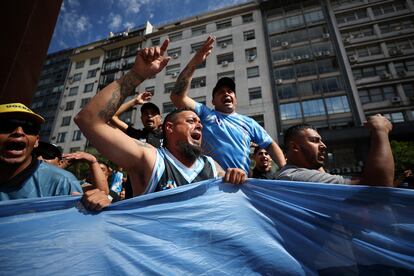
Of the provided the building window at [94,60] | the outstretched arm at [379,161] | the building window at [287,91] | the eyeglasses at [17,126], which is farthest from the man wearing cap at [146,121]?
the building window at [94,60]

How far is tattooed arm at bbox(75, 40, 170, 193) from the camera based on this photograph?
1602mm

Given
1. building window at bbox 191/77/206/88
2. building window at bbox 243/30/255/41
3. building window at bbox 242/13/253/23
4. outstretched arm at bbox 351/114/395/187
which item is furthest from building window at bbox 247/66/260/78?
outstretched arm at bbox 351/114/395/187

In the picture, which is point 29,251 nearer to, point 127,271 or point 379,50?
point 127,271

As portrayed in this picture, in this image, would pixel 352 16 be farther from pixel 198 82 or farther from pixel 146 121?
pixel 146 121

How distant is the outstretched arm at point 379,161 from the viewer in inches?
62.1

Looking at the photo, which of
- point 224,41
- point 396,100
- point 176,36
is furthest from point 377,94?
point 176,36

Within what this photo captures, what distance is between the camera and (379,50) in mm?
25406

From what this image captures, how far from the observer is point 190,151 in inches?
80.8

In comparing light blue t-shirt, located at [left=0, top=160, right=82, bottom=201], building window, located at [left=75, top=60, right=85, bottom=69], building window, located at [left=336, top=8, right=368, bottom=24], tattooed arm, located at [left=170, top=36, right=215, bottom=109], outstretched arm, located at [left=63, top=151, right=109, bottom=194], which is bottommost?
light blue t-shirt, located at [left=0, top=160, right=82, bottom=201]

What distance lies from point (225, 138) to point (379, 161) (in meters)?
1.49

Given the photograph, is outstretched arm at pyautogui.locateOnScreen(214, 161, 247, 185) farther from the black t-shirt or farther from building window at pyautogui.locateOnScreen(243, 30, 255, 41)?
building window at pyautogui.locateOnScreen(243, 30, 255, 41)

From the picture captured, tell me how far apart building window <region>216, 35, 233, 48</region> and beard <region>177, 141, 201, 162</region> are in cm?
2821

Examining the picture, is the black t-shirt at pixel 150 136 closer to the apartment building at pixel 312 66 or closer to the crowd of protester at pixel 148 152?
the crowd of protester at pixel 148 152

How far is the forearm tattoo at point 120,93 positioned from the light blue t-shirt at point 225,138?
1.05 m
